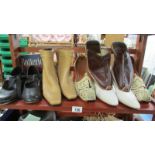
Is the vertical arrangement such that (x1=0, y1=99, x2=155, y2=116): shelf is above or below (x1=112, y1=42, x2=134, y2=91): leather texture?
below

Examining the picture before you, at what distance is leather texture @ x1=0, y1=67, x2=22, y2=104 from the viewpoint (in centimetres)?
64

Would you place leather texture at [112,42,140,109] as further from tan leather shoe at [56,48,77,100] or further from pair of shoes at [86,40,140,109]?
tan leather shoe at [56,48,77,100]

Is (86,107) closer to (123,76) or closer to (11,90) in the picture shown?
(123,76)

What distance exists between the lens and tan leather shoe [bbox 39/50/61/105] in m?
0.65

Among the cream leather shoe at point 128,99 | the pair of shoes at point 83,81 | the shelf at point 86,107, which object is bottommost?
the shelf at point 86,107

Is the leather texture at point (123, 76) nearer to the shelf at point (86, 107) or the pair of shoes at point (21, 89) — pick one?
the shelf at point (86, 107)

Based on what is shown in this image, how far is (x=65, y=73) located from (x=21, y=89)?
186 mm

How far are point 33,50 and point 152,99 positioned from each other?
0.59m

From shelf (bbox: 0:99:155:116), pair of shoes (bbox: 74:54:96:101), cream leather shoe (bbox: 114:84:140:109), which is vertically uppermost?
pair of shoes (bbox: 74:54:96:101)

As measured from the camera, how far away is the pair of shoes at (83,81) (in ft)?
2.14

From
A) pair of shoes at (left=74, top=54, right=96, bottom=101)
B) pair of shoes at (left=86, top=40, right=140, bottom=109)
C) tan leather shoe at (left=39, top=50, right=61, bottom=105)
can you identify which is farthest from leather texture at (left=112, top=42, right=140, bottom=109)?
tan leather shoe at (left=39, top=50, right=61, bottom=105)

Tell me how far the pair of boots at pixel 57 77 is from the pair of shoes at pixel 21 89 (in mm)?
38

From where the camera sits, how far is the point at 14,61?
87cm

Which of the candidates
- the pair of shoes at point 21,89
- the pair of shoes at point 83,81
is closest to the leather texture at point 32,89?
the pair of shoes at point 21,89
